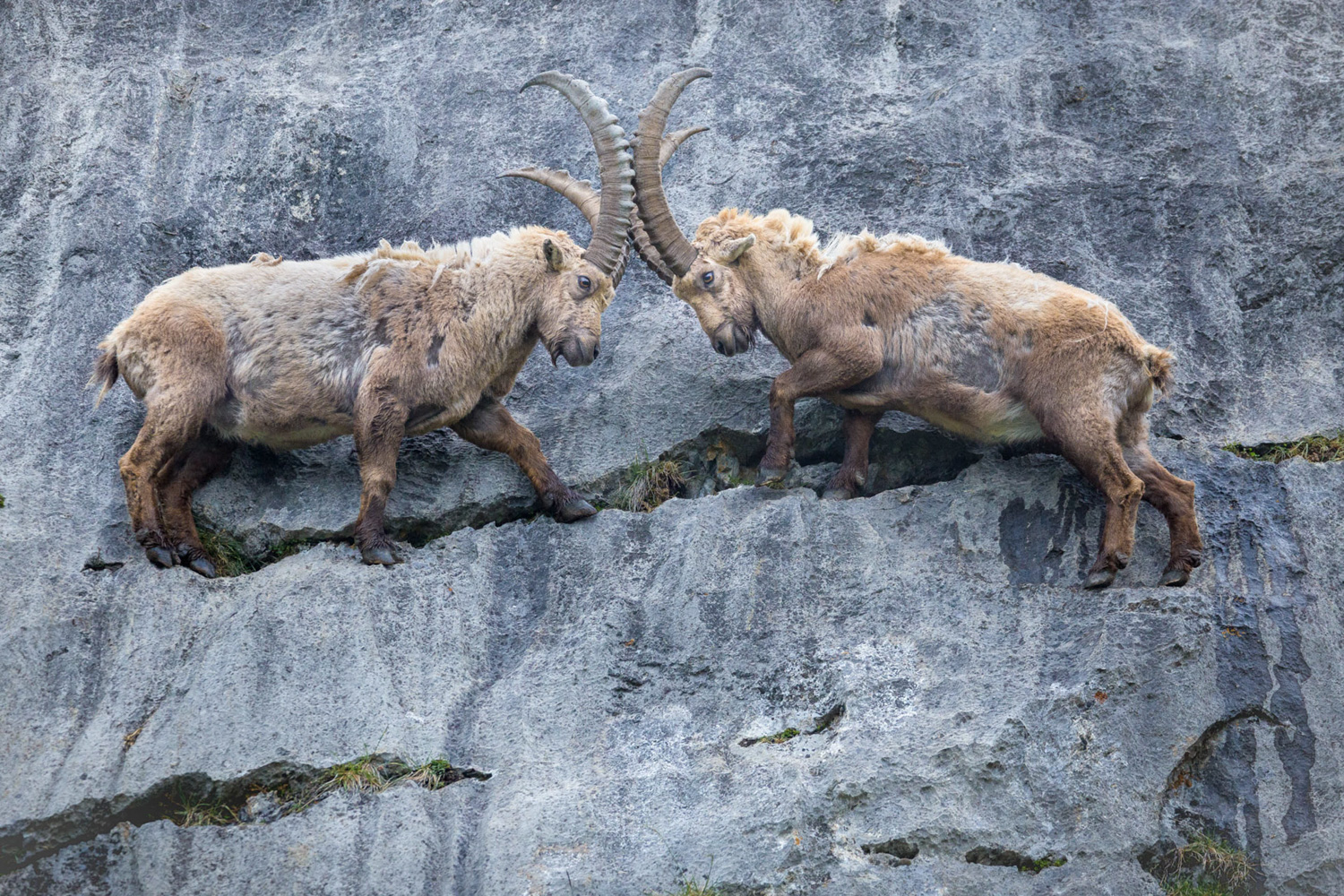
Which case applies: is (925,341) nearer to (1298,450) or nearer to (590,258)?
(590,258)

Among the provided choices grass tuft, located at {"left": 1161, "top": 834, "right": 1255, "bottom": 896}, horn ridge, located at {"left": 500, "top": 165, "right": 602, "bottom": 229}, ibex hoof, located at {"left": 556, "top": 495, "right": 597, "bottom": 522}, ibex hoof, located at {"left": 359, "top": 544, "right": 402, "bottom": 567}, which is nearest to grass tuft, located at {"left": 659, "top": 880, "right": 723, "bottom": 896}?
grass tuft, located at {"left": 1161, "top": 834, "right": 1255, "bottom": 896}

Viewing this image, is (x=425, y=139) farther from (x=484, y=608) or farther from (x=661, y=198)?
(x=484, y=608)

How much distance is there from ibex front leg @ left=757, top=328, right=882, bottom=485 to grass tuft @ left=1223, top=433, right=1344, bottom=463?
2.72 meters

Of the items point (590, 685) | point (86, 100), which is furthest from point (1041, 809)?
point (86, 100)

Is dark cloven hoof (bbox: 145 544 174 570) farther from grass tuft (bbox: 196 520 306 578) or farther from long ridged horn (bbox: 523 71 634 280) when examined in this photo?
long ridged horn (bbox: 523 71 634 280)

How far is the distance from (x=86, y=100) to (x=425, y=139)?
2946mm

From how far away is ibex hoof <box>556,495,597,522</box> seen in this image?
8.45 m

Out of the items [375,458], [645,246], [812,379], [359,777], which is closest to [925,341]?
[812,379]

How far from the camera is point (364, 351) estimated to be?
8320mm

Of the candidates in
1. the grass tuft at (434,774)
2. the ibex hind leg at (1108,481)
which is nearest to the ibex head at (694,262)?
the ibex hind leg at (1108,481)

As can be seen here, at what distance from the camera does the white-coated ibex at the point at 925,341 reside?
773cm

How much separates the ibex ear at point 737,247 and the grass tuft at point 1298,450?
3618 millimetres

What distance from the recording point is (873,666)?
24.4ft

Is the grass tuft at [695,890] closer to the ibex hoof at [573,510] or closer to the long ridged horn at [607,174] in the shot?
the ibex hoof at [573,510]
